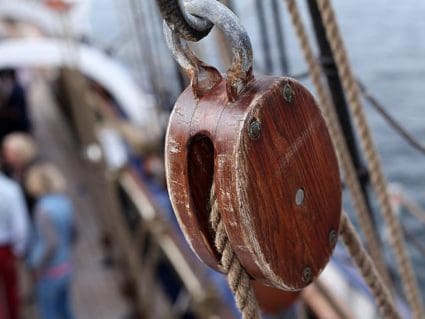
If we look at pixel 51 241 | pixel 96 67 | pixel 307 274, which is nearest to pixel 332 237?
pixel 307 274

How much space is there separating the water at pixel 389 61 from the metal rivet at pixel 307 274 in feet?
15.8

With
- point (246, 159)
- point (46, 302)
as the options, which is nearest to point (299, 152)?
point (246, 159)

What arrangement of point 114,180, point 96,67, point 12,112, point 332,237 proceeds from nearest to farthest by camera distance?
point 332,237 → point 114,180 → point 12,112 → point 96,67

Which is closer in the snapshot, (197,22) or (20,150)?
(197,22)

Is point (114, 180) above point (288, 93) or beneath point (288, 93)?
beneath

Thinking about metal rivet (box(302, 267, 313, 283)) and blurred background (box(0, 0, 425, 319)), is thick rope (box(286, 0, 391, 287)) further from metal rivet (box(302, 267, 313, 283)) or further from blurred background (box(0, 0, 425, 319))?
blurred background (box(0, 0, 425, 319))

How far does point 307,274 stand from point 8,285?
6.71ft

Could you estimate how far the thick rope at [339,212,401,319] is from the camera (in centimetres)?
73

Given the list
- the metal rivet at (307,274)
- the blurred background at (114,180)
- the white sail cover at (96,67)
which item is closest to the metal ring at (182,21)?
the metal rivet at (307,274)

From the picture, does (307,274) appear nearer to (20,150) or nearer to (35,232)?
(35,232)

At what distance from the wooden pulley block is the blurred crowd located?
1.57 meters

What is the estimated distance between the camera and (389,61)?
888cm

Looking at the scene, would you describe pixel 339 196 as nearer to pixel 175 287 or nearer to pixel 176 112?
pixel 176 112

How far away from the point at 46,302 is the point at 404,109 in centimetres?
592
